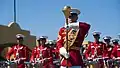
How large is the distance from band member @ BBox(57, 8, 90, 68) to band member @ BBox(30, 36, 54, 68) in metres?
8.25

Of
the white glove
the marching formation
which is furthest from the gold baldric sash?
the marching formation

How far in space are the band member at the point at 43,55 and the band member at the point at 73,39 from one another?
27.1 feet

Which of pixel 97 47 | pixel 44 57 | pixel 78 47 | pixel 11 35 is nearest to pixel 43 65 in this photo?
pixel 44 57

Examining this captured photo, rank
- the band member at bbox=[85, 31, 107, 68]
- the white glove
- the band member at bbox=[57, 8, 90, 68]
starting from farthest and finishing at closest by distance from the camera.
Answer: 1. the band member at bbox=[85, 31, 107, 68]
2. the band member at bbox=[57, 8, 90, 68]
3. the white glove

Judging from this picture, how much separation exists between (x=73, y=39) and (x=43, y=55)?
28.6 ft

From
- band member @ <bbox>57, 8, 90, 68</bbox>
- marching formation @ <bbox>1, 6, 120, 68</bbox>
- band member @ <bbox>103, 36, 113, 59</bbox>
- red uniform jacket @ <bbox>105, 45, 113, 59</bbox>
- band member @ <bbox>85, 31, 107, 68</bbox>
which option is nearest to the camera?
band member @ <bbox>57, 8, 90, 68</bbox>

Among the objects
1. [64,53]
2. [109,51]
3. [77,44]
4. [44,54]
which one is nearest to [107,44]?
[109,51]

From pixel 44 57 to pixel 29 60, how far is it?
77cm

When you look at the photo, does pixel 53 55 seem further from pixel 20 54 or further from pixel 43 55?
pixel 20 54

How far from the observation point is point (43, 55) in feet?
56.9

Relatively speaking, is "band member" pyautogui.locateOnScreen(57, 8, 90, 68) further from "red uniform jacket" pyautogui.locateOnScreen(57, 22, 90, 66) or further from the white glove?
the white glove

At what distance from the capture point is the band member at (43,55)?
1703cm

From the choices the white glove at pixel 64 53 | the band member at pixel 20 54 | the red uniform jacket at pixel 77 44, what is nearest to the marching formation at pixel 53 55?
the band member at pixel 20 54

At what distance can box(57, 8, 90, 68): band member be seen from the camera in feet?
28.3
